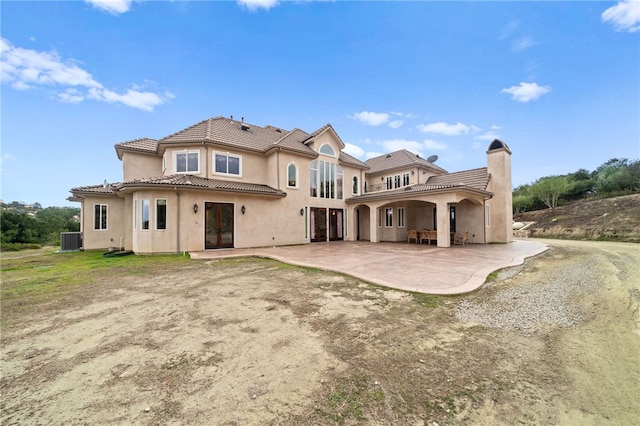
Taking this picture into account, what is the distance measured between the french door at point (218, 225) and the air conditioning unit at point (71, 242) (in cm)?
938

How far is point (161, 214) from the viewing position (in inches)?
470

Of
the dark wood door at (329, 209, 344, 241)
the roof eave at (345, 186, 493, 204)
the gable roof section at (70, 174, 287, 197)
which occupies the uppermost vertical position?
the gable roof section at (70, 174, 287, 197)

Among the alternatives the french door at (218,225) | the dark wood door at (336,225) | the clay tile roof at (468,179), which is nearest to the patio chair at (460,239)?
the clay tile roof at (468,179)

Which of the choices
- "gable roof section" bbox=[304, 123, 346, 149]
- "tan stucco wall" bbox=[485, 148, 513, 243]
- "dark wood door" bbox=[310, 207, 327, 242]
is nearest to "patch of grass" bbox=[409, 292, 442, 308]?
"dark wood door" bbox=[310, 207, 327, 242]

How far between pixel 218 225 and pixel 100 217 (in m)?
8.00

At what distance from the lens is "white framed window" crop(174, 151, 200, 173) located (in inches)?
552

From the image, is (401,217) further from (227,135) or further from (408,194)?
(227,135)

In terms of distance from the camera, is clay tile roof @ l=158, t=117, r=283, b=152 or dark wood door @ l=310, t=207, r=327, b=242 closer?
clay tile roof @ l=158, t=117, r=283, b=152

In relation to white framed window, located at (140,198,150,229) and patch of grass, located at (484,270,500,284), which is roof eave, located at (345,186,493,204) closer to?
patch of grass, located at (484,270,500,284)

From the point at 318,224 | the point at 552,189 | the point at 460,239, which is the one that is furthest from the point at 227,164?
the point at 552,189

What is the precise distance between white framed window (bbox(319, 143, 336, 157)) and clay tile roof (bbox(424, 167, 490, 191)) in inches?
304

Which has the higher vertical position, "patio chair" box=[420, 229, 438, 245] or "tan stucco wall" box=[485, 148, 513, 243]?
"tan stucco wall" box=[485, 148, 513, 243]

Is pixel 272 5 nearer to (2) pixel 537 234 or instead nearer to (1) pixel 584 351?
(1) pixel 584 351

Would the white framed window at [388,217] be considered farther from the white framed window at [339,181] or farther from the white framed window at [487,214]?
the white framed window at [487,214]
